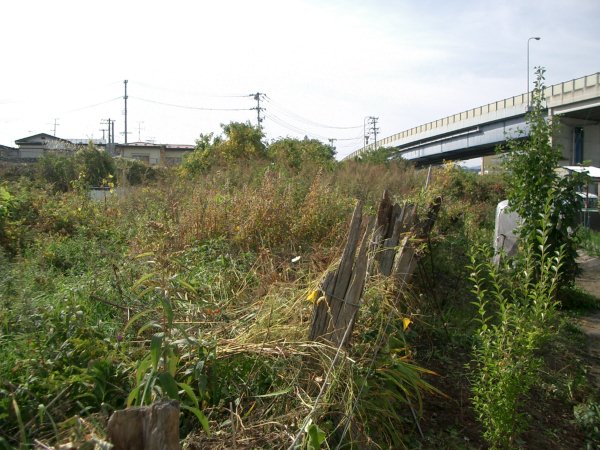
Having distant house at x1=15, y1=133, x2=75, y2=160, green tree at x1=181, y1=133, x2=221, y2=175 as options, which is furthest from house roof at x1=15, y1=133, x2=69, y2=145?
green tree at x1=181, y1=133, x2=221, y2=175

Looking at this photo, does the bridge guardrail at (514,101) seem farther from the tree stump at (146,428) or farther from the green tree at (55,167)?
the tree stump at (146,428)

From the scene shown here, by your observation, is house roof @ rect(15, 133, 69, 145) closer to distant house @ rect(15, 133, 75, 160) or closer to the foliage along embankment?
distant house @ rect(15, 133, 75, 160)

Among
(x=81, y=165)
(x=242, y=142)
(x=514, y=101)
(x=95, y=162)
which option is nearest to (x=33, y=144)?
(x=95, y=162)

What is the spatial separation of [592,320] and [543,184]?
1994 millimetres

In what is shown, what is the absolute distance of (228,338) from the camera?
3.98 metres

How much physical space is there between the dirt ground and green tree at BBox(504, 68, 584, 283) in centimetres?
67

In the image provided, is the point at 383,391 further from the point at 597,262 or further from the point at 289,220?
the point at 597,262

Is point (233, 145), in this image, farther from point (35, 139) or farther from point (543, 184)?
point (35, 139)

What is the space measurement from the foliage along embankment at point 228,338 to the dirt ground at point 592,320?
4.17ft

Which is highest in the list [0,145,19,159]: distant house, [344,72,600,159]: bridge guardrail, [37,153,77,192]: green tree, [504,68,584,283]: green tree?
[344,72,600,159]: bridge guardrail

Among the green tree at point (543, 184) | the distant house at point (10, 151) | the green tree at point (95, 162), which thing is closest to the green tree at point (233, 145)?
the green tree at point (95, 162)

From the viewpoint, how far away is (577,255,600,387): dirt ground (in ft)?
20.2

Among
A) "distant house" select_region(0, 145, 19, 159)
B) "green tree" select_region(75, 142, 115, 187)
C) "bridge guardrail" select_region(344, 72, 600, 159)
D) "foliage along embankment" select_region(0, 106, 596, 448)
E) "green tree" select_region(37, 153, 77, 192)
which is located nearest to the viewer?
"foliage along embankment" select_region(0, 106, 596, 448)

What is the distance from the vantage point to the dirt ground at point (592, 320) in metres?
6.16
